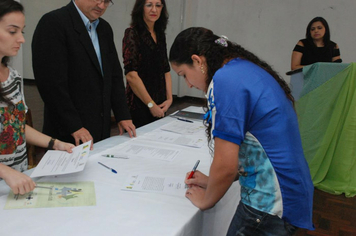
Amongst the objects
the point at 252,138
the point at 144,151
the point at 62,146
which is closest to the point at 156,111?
the point at 144,151

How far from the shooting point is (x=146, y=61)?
7.19ft

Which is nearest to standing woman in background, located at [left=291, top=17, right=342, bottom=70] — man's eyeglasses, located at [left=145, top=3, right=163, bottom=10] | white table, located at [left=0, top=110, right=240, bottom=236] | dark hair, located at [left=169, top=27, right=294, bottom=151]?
man's eyeglasses, located at [left=145, top=3, right=163, bottom=10]

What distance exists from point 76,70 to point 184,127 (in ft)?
2.51

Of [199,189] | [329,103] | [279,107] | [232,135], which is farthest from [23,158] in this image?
[329,103]

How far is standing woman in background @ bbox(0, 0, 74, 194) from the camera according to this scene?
101 cm

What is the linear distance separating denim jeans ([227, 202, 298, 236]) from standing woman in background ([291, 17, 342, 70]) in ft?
10.6

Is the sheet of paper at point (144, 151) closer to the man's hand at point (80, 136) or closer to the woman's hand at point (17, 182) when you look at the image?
the man's hand at point (80, 136)

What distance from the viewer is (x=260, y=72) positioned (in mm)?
914

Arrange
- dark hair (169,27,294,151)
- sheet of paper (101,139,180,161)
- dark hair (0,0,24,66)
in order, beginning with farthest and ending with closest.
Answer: sheet of paper (101,139,180,161) < dark hair (0,0,24,66) < dark hair (169,27,294,151)

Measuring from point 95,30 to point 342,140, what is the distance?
241 cm

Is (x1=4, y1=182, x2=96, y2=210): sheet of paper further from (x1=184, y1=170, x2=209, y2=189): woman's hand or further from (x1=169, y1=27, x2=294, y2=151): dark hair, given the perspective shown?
(x1=169, y1=27, x2=294, y2=151): dark hair

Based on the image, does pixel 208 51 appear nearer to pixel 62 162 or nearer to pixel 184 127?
pixel 62 162

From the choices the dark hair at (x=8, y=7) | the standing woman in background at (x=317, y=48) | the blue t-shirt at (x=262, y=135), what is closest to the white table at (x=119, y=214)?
the blue t-shirt at (x=262, y=135)

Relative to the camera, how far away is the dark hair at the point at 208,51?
98 centimetres
